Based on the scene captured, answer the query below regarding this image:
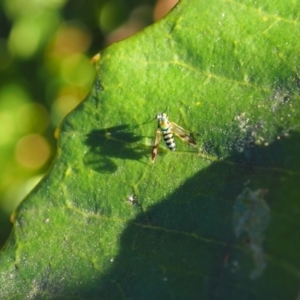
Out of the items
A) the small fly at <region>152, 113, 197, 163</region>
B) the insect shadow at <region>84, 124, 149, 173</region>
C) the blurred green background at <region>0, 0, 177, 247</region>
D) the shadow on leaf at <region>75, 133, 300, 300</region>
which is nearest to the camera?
the shadow on leaf at <region>75, 133, 300, 300</region>

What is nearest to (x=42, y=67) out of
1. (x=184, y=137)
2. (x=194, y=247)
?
(x=184, y=137)

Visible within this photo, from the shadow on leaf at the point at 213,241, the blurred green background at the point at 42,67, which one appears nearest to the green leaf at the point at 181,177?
the shadow on leaf at the point at 213,241

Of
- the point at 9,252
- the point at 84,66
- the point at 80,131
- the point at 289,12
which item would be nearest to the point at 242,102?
the point at 289,12

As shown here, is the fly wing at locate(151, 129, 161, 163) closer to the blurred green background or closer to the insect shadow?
the insect shadow

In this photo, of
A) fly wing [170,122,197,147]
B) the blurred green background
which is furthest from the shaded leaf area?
the blurred green background

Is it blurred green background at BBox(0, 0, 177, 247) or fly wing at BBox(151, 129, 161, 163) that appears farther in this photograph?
blurred green background at BBox(0, 0, 177, 247)

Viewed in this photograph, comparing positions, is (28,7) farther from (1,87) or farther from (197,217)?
(197,217)

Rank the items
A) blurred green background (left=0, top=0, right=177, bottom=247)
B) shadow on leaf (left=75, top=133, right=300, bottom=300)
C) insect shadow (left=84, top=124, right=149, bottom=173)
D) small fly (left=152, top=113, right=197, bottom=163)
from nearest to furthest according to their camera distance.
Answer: shadow on leaf (left=75, top=133, right=300, bottom=300)
small fly (left=152, top=113, right=197, bottom=163)
insect shadow (left=84, top=124, right=149, bottom=173)
blurred green background (left=0, top=0, right=177, bottom=247)
